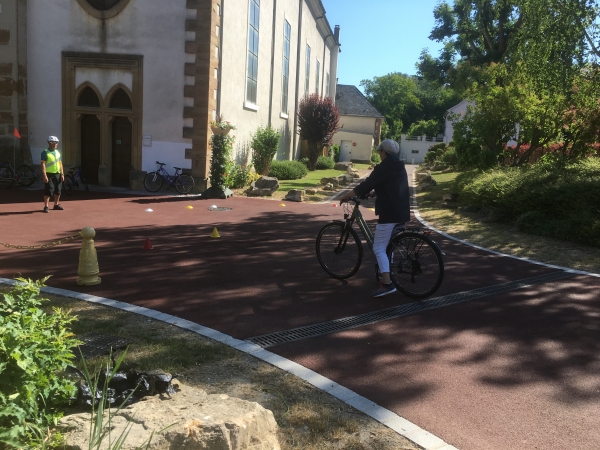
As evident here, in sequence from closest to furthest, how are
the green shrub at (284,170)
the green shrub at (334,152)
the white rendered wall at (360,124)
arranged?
the green shrub at (284,170) < the green shrub at (334,152) < the white rendered wall at (360,124)

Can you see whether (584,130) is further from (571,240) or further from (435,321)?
(435,321)

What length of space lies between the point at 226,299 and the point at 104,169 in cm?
1448

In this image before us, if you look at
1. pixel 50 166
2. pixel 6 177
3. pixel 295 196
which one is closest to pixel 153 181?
pixel 6 177

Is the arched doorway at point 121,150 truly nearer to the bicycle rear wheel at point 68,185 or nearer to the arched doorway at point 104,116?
the arched doorway at point 104,116

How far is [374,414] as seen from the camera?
152 inches

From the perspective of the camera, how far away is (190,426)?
285 centimetres

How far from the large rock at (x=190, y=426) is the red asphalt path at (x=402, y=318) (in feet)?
4.18

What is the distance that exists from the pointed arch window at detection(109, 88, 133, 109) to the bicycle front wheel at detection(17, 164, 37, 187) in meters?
3.31

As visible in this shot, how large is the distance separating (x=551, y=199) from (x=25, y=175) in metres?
15.3

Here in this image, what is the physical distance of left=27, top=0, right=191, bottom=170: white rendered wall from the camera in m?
18.8

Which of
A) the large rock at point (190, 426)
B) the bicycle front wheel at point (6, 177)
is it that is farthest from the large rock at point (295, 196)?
the large rock at point (190, 426)

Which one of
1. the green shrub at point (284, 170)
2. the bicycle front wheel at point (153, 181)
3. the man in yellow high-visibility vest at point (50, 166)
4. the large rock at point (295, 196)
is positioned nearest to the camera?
the man in yellow high-visibility vest at point (50, 166)

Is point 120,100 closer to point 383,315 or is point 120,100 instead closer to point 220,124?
point 220,124

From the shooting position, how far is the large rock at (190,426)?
278 centimetres
